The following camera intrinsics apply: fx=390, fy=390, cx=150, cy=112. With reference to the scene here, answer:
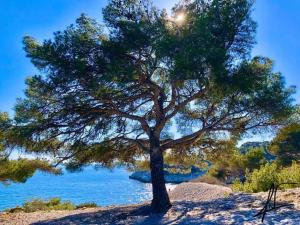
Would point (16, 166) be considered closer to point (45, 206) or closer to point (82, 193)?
point (45, 206)

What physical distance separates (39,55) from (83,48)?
1161 millimetres

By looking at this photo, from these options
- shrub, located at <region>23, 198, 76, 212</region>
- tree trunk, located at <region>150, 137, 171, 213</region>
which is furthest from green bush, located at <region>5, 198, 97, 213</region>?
tree trunk, located at <region>150, 137, 171, 213</region>

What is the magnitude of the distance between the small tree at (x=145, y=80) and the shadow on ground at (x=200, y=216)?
2.58ft

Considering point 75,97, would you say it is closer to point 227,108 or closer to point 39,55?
point 39,55

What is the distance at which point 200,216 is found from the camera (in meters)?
9.62

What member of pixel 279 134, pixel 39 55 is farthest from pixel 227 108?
pixel 39 55

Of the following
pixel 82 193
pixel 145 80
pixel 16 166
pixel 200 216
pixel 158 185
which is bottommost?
pixel 200 216

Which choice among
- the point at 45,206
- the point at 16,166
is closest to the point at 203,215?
the point at 16,166

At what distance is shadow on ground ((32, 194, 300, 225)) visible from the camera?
8.50 meters

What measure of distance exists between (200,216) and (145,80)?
3.95 metres

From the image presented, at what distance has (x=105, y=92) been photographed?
10.4 m

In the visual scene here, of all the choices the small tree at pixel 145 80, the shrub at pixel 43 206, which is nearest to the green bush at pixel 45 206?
the shrub at pixel 43 206

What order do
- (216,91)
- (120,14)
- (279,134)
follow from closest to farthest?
(216,91) → (120,14) → (279,134)

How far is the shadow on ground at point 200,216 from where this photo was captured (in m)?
8.50
